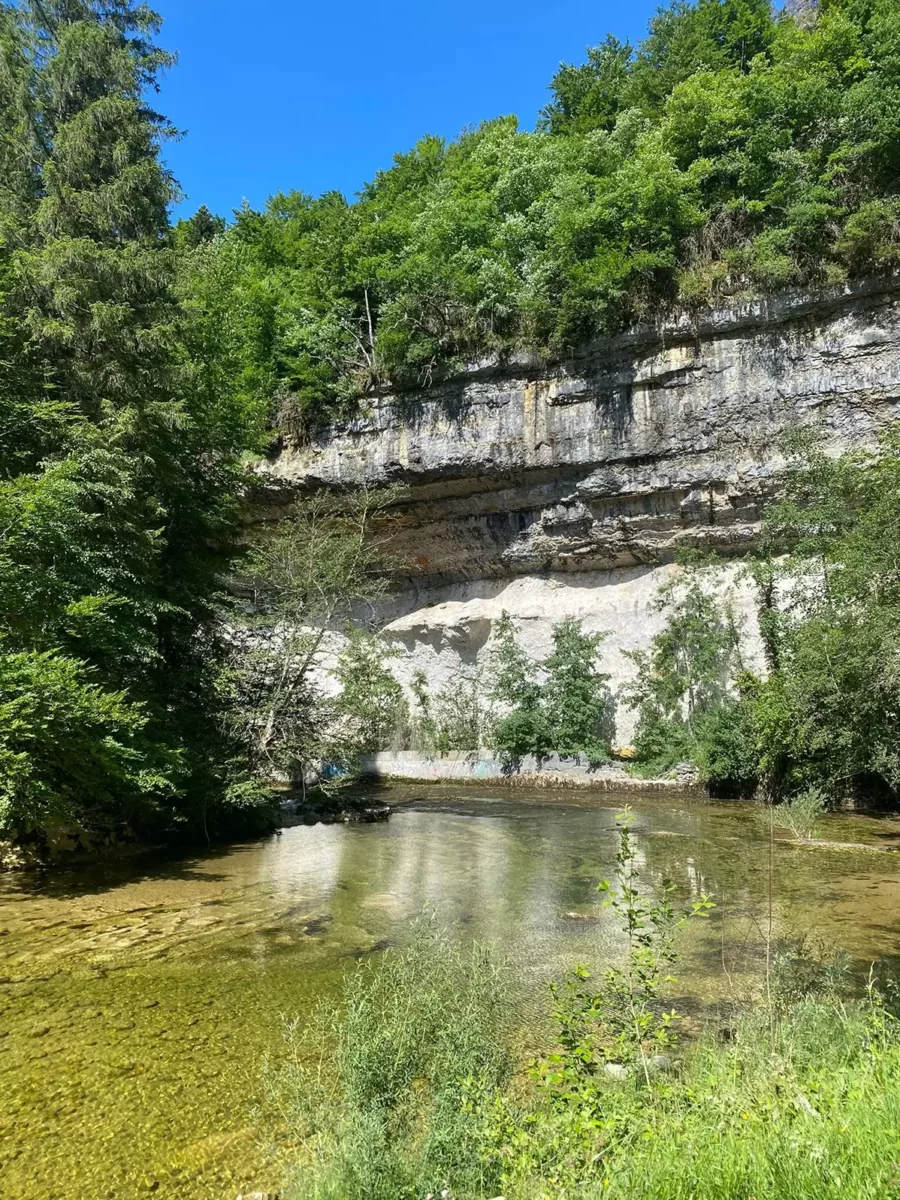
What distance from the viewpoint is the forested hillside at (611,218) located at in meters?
18.4

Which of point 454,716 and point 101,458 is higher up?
point 101,458

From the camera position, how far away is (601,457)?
67.3 feet

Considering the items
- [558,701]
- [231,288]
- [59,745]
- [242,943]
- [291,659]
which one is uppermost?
[231,288]

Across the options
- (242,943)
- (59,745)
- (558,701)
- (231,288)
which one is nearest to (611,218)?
(231,288)

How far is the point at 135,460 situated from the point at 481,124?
3042 centimetres

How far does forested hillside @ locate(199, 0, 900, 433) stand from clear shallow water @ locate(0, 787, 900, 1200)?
46.6ft

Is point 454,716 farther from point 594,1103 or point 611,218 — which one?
point 594,1103

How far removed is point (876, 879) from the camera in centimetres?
746

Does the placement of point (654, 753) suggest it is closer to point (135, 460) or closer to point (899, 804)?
point (899, 804)

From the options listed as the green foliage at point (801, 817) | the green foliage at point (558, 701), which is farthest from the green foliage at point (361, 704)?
the green foliage at point (801, 817)

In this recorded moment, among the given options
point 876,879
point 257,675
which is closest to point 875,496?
point 876,879

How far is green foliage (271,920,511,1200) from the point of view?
235 cm

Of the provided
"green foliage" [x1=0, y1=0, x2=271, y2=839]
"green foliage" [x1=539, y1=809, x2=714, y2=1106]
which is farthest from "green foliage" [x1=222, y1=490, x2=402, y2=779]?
"green foliage" [x1=539, y1=809, x2=714, y2=1106]

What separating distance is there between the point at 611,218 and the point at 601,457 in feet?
21.6
